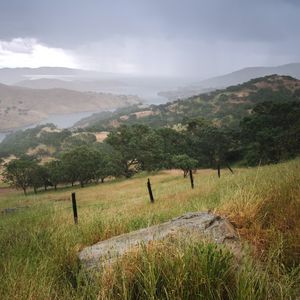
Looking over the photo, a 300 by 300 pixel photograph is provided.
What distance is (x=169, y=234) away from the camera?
5.05 meters

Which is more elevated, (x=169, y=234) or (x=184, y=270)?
(x=184, y=270)

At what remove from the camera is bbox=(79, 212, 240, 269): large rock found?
4863 millimetres

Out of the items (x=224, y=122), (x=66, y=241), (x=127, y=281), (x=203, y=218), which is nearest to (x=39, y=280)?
(x=127, y=281)

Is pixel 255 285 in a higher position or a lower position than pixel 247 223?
higher

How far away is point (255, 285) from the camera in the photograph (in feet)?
11.3

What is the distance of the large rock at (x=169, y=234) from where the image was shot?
4.86 m

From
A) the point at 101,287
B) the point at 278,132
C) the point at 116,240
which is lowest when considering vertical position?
the point at 278,132

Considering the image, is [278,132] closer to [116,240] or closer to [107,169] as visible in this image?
[107,169]

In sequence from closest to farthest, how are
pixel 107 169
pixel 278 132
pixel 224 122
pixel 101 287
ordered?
pixel 101 287 → pixel 278 132 → pixel 107 169 → pixel 224 122

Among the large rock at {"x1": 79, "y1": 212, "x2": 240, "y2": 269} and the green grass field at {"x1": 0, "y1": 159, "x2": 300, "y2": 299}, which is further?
the large rock at {"x1": 79, "y1": 212, "x2": 240, "y2": 269}

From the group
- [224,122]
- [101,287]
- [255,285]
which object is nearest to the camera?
[255,285]

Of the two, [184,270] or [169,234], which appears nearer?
[184,270]

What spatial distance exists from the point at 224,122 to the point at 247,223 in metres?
177

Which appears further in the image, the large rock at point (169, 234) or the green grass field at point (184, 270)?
the large rock at point (169, 234)
